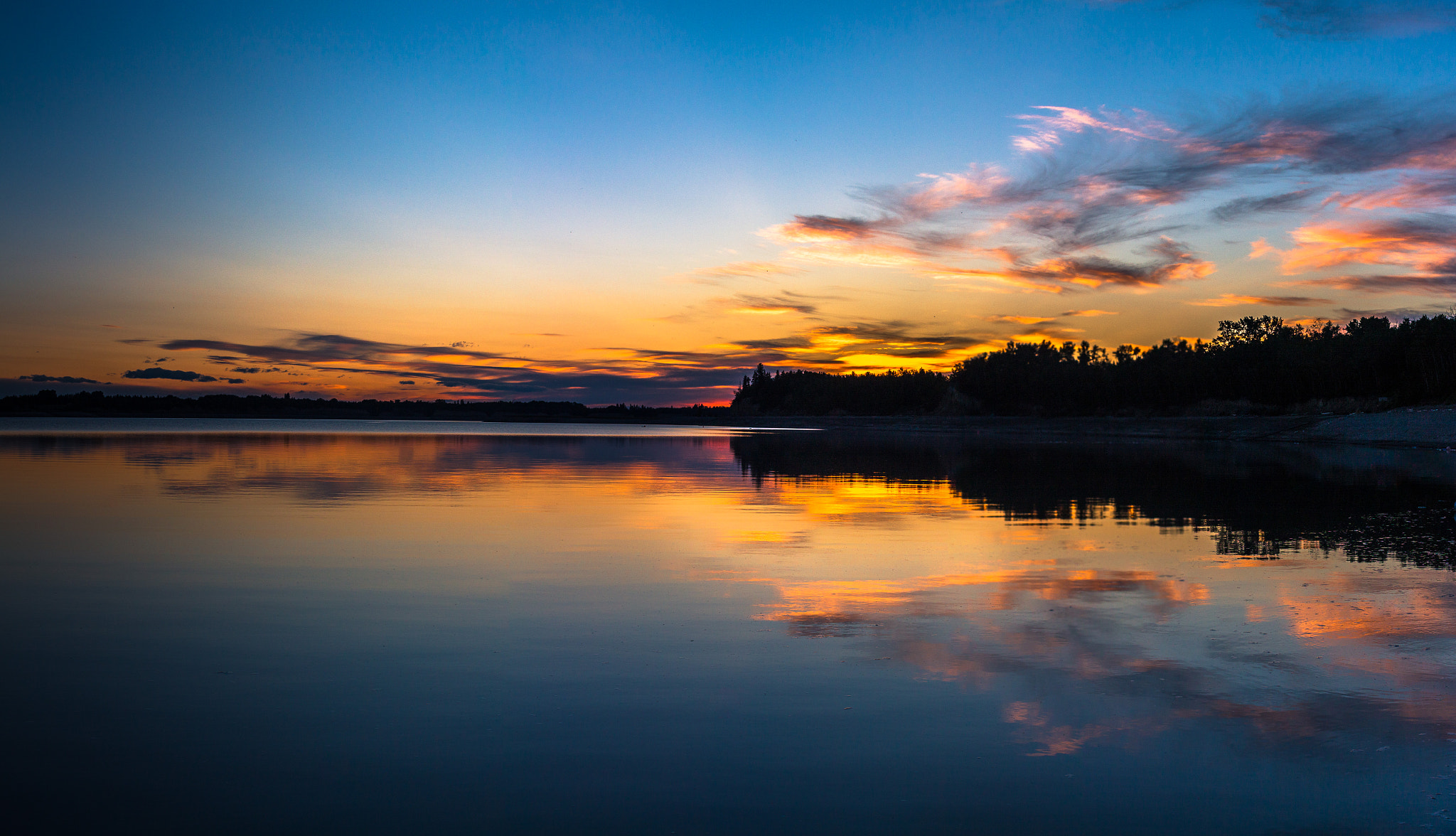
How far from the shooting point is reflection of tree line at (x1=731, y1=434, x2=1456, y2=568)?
563 inches

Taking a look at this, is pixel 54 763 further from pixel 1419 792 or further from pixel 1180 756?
pixel 1419 792

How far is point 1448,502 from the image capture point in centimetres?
1905

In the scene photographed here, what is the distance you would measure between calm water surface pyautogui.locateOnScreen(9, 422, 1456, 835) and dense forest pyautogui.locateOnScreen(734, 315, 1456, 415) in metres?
94.2

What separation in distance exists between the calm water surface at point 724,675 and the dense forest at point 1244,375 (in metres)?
94.2

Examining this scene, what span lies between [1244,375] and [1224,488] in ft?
359

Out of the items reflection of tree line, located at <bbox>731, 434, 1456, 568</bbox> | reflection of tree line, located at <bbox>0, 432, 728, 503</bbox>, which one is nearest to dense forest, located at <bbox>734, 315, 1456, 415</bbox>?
reflection of tree line, located at <bbox>731, 434, 1456, 568</bbox>

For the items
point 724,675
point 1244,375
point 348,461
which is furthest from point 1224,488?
point 1244,375

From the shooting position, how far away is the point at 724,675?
22.1 ft

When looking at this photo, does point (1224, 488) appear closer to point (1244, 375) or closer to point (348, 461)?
point (348, 461)

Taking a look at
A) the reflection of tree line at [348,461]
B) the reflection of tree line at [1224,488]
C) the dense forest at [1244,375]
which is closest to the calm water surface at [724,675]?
the reflection of tree line at [1224,488]

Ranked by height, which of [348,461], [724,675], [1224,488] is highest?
[1224,488]

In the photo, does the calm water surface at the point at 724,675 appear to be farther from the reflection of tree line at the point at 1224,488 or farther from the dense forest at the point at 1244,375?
the dense forest at the point at 1244,375

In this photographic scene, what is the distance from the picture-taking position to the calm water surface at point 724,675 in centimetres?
466

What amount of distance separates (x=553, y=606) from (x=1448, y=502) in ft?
65.2
